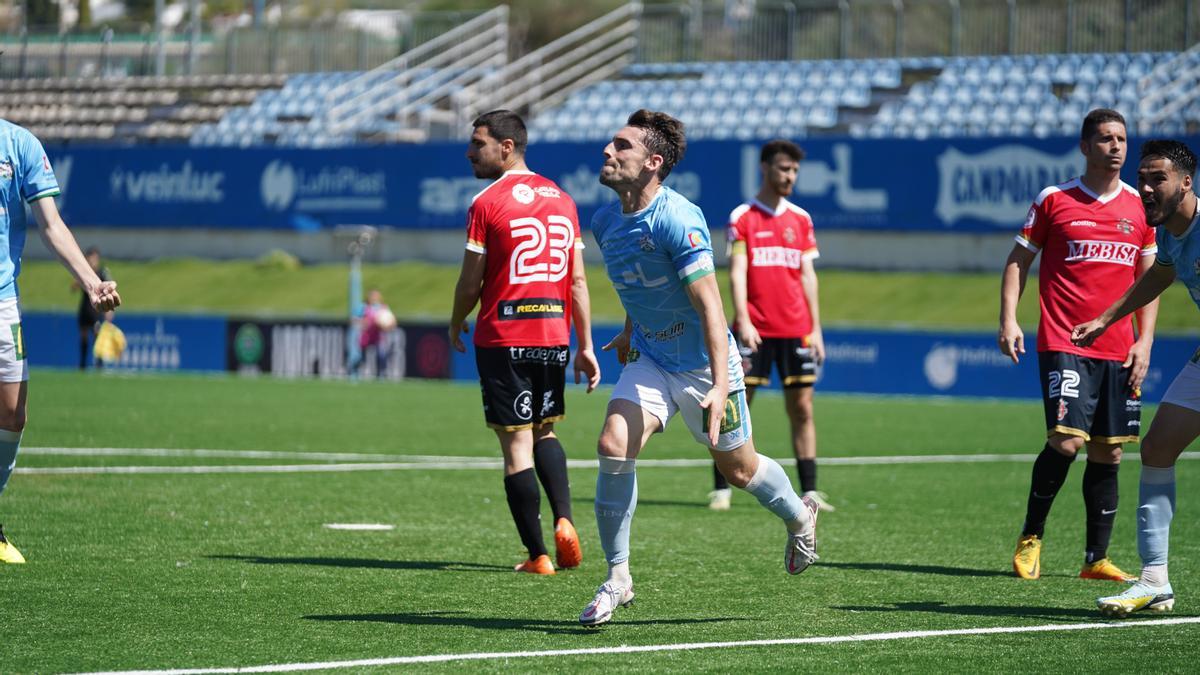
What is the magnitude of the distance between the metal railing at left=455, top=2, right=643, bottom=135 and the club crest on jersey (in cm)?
2857

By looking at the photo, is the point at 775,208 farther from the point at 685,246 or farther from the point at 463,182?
the point at 463,182

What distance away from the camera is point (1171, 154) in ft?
22.1

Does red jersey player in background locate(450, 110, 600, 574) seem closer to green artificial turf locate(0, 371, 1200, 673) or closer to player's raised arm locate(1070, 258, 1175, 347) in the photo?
green artificial turf locate(0, 371, 1200, 673)

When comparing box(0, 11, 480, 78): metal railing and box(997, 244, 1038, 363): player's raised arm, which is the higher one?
box(0, 11, 480, 78): metal railing

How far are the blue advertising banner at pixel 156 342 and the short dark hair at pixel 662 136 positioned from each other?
82.6 feet

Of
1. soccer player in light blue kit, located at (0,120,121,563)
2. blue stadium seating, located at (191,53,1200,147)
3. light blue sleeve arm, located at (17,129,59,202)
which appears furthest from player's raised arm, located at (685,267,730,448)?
blue stadium seating, located at (191,53,1200,147)

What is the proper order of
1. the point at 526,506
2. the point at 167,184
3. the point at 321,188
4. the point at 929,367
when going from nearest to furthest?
the point at 526,506 < the point at 929,367 < the point at 321,188 < the point at 167,184

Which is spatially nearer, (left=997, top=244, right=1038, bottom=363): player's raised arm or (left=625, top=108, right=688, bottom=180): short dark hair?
(left=625, top=108, right=688, bottom=180): short dark hair

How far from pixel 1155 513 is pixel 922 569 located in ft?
5.41

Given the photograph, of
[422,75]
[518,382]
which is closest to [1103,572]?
[518,382]

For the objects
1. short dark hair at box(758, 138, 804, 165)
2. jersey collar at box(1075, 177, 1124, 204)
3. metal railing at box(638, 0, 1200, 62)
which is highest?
metal railing at box(638, 0, 1200, 62)

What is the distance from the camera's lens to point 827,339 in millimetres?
26016

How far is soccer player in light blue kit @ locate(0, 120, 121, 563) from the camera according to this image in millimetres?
7523

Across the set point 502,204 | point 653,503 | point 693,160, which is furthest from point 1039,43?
point 502,204
